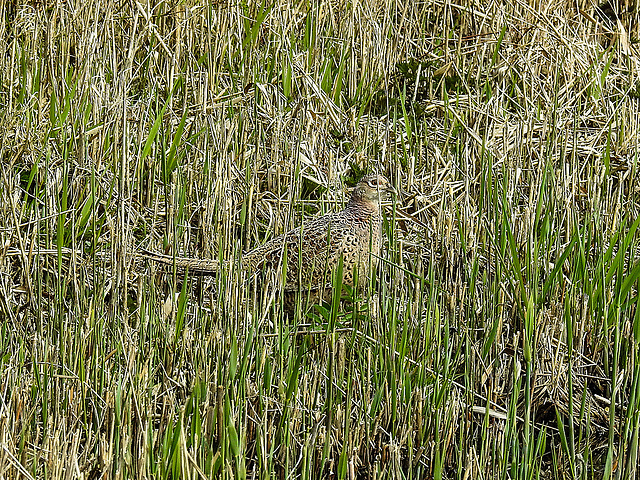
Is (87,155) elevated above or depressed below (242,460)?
above

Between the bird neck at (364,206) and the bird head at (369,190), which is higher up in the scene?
the bird head at (369,190)

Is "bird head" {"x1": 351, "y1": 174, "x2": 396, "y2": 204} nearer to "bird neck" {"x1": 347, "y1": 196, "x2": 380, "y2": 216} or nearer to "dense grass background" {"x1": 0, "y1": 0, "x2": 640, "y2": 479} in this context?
"bird neck" {"x1": 347, "y1": 196, "x2": 380, "y2": 216}

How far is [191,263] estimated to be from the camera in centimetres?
332

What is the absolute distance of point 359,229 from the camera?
3.41m

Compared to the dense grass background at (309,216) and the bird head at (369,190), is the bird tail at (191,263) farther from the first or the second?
the bird head at (369,190)

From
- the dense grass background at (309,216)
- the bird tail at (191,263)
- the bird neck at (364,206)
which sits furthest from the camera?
the bird neck at (364,206)

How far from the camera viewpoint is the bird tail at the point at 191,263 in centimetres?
329

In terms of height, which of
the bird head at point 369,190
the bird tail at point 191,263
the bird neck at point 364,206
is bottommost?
the bird tail at point 191,263

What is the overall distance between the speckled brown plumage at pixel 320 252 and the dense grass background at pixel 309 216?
0.27 ft

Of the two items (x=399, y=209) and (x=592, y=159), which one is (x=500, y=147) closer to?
(x=592, y=159)

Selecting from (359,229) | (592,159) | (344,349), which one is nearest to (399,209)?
(359,229)

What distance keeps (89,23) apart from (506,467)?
10.5ft

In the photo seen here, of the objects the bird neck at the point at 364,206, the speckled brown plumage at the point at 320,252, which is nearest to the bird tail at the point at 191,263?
the speckled brown plumage at the point at 320,252

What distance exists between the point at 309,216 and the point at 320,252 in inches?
23.5
